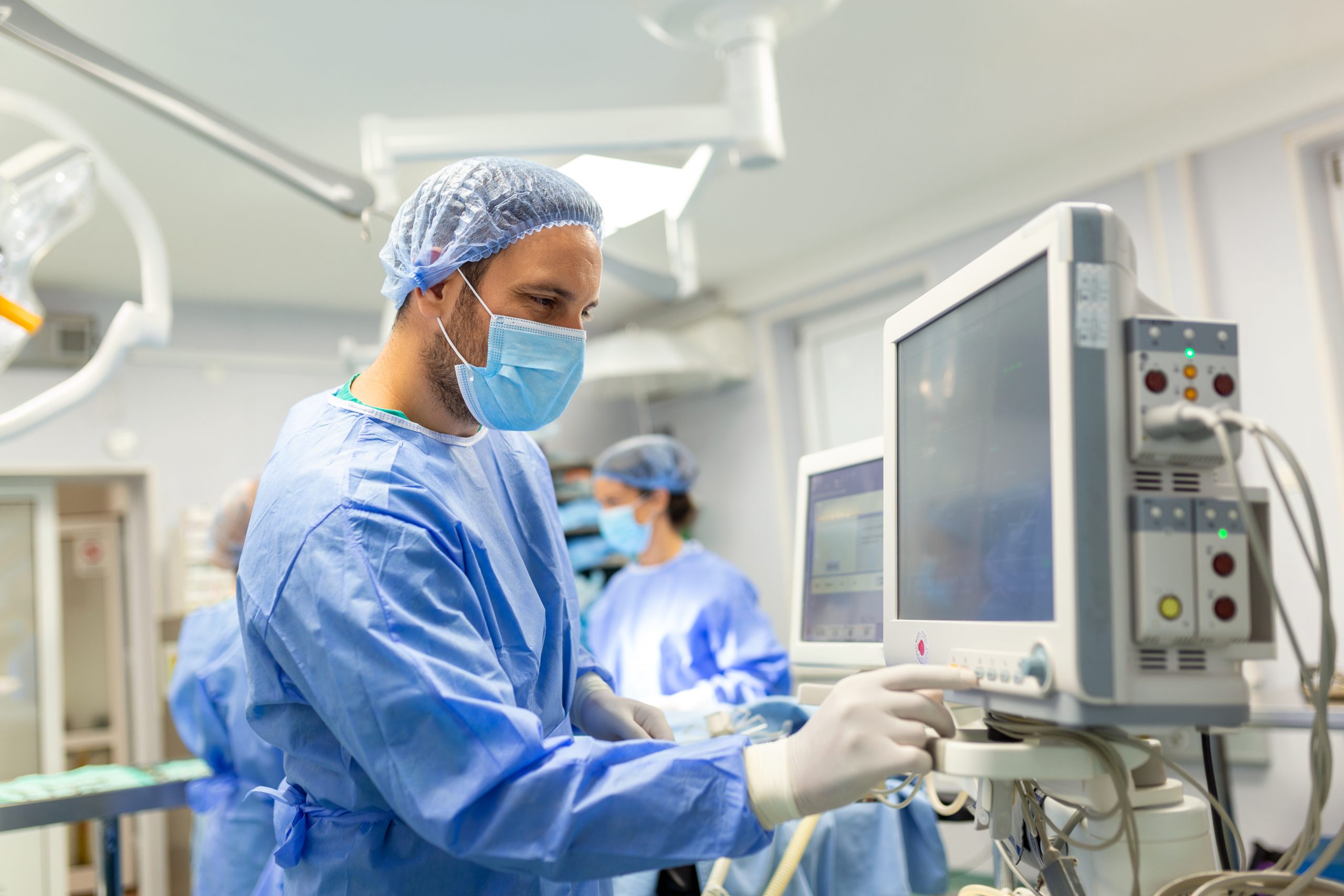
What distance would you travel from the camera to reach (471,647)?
38.2 inches

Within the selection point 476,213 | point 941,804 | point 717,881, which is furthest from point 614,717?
point 717,881

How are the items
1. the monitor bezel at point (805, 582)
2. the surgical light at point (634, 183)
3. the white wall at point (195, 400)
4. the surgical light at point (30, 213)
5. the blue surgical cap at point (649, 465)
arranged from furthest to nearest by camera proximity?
1. the white wall at point (195, 400)
2. the blue surgical cap at point (649, 465)
3. the surgical light at point (634, 183)
4. the surgical light at point (30, 213)
5. the monitor bezel at point (805, 582)

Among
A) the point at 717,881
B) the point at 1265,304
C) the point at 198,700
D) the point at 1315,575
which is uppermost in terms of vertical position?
the point at 1265,304

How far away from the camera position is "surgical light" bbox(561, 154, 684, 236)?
278 cm

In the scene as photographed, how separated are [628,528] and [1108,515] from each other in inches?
119

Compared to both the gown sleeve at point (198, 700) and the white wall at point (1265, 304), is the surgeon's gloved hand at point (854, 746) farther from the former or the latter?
the white wall at point (1265, 304)

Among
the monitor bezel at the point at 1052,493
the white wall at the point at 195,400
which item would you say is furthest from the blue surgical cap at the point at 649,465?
the monitor bezel at the point at 1052,493

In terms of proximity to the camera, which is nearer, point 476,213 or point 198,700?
point 476,213

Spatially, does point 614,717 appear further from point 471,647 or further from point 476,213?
point 476,213

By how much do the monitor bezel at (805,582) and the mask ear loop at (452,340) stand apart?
609 millimetres

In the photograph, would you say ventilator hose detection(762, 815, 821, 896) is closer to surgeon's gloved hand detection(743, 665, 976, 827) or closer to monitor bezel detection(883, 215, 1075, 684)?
monitor bezel detection(883, 215, 1075, 684)

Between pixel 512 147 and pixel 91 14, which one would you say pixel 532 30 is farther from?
pixel 91 14

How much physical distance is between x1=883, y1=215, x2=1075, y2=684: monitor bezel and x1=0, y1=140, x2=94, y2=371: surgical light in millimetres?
1435

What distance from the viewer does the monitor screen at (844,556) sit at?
1.62 meters
